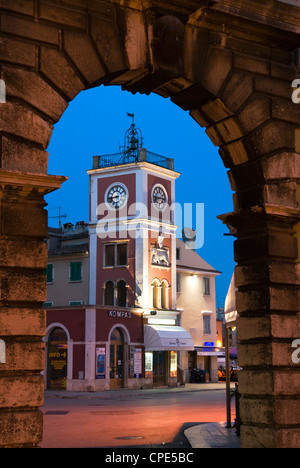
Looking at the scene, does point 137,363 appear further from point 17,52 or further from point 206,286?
point 17,52

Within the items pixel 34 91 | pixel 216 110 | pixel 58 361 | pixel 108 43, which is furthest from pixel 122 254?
pixel 34 91

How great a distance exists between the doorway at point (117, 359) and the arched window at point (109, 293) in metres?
4.30

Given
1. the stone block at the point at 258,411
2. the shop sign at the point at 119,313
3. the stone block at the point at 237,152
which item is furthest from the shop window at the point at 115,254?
the stone block at the point at 258,411

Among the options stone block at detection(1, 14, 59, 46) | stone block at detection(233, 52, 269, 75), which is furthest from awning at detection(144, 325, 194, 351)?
stone block at detection(1, 14, 59, 46)

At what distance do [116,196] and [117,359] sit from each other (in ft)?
37.5

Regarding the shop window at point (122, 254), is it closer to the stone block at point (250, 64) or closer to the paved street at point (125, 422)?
the paved street at point (125, 422)

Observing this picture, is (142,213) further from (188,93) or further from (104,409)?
(188,93)

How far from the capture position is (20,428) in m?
8.33

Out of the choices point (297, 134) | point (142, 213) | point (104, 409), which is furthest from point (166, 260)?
point (297, 134)

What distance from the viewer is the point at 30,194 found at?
8938 millimetres

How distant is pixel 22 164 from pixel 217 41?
412 cm

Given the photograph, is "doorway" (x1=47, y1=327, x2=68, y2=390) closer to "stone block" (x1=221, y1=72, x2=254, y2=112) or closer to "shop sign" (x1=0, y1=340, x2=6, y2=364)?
"stone block" (x1=221, y1=72, x2=254, y2=112)

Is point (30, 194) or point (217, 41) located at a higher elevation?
point (217, 41)
